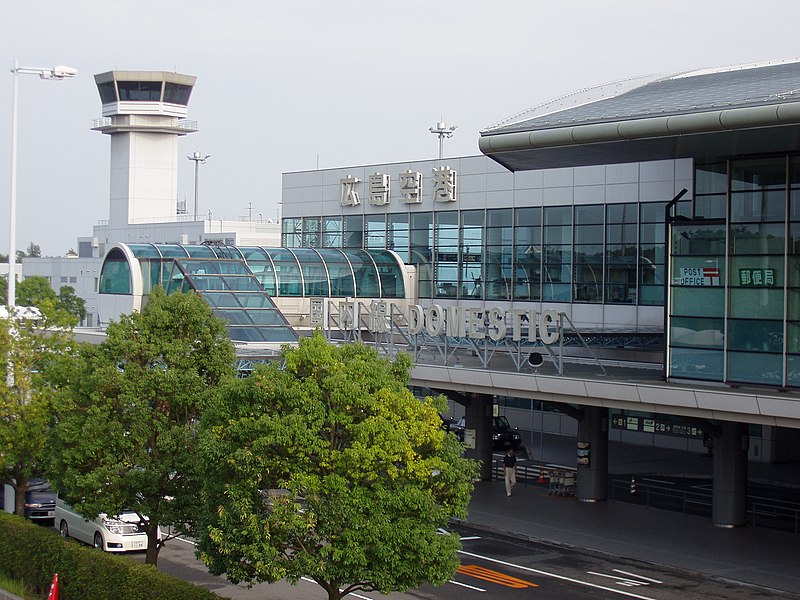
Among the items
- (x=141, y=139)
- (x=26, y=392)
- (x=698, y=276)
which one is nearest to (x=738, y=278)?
(x=698, y=276)

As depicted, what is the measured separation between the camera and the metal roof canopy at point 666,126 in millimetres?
26328

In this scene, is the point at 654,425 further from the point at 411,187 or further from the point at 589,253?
the point at 411,187

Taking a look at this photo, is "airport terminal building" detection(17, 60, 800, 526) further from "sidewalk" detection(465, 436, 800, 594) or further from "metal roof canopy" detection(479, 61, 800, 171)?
"sidewalk" detection(465, 436, 800, 594)

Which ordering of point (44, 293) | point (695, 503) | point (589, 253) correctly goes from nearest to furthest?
point (695, 503)
point (589, 253)
point (44, 293)

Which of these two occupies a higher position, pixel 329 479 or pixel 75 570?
pixel 329 479

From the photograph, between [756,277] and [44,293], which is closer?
[756,277]

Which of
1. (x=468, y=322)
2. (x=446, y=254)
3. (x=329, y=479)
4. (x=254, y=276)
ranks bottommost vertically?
(x=329, y=479)

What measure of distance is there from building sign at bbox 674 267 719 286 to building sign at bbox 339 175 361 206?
2605 centimetres

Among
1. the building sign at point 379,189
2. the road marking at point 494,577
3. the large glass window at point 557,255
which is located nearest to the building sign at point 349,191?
the building sign at point 379,189

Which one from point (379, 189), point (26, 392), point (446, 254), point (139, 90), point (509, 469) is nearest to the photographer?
point (26, 392)

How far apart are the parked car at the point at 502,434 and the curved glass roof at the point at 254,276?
7058 millimetres

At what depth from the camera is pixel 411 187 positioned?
52.3 m

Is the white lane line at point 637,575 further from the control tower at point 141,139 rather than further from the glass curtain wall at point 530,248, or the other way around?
the control tower at point 141,139

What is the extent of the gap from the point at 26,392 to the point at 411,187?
2709 cm
